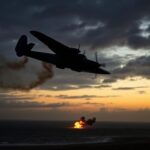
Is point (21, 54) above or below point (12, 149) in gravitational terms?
above

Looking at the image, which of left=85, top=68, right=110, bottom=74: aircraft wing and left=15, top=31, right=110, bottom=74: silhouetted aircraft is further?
left=85, top=68, right=110, bottom=74: aircraft wing

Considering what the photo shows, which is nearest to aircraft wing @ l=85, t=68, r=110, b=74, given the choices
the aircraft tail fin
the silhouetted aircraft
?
the silhouetted aircraft

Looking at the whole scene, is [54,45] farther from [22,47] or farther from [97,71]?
[22,47]

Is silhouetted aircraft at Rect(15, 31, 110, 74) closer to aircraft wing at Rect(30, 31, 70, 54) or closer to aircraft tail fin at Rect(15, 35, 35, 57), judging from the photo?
aircraft wing at Rect(30, 31, 70, 54)

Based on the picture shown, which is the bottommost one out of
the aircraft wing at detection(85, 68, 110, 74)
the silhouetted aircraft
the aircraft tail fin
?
the aircraft wing at detection(85, 68, 110, 74)

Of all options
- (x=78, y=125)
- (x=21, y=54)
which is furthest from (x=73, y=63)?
(x=78, y=125)

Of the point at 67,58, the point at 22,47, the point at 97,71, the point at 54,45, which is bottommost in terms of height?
the point at 97,71

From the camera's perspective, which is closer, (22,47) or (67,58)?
(67,58)

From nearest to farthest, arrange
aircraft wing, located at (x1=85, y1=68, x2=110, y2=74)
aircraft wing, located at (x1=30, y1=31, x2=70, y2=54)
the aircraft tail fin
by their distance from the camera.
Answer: aircraft wing, located at (x1=30, y1=31, x2=70, y2=54) < aircraft wing, located at (x1=85, y1=68, x2=110, y2=74) < the aircraft tail fin

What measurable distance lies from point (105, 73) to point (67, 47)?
9373mm

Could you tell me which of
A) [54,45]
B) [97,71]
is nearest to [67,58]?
[54,45]

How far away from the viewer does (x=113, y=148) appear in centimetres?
9794

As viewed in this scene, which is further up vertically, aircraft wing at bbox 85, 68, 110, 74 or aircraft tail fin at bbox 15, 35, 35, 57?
aircraft tail fin at bbox 15, 35, 35, 57

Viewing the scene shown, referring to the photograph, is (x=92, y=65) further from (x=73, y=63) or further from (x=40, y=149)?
(x=40, y=149)
